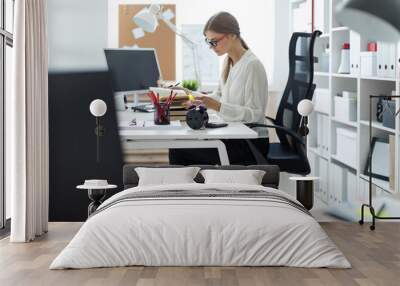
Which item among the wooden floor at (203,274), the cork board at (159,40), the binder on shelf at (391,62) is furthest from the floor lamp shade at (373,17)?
the cork board at (159,40)

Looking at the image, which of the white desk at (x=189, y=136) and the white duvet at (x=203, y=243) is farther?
the white desk at (x=189, y=136)

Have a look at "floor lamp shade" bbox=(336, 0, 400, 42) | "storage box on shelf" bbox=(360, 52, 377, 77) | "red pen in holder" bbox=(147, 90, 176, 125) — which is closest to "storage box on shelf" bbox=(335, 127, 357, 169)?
"storage box on shelf" bbox=(360, 52, 377, 77)

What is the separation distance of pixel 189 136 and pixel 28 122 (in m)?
1.31

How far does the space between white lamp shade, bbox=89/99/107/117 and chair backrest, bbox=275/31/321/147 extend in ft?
4.47

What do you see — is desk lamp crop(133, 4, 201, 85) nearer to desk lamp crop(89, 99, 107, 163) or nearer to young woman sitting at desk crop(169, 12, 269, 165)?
young woman sitting at desk crop(169, 12, 269, 165)

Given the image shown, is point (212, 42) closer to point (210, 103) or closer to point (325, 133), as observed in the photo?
point (210, 103)

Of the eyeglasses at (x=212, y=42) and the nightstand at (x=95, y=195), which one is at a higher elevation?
the eyeglasses at (x=212, y=42)

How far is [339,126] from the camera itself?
7023 millimetres

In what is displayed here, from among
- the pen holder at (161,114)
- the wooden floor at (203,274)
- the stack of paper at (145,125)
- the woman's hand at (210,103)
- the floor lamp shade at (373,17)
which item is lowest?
the wooden floor at (203,274)

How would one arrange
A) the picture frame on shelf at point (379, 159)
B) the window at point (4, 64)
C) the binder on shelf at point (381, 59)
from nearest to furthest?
1. the binder on shelf at point (381, 59)
2. the window at point (4, 64)
3. the picture frame on shelf at point (379, 159)

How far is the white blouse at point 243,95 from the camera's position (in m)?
6.50

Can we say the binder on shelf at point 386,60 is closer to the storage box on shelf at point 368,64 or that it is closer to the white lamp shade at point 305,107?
the storage box on shelf at point 368,64

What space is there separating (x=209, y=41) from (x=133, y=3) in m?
0.68

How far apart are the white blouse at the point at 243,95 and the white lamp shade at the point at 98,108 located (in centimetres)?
87
